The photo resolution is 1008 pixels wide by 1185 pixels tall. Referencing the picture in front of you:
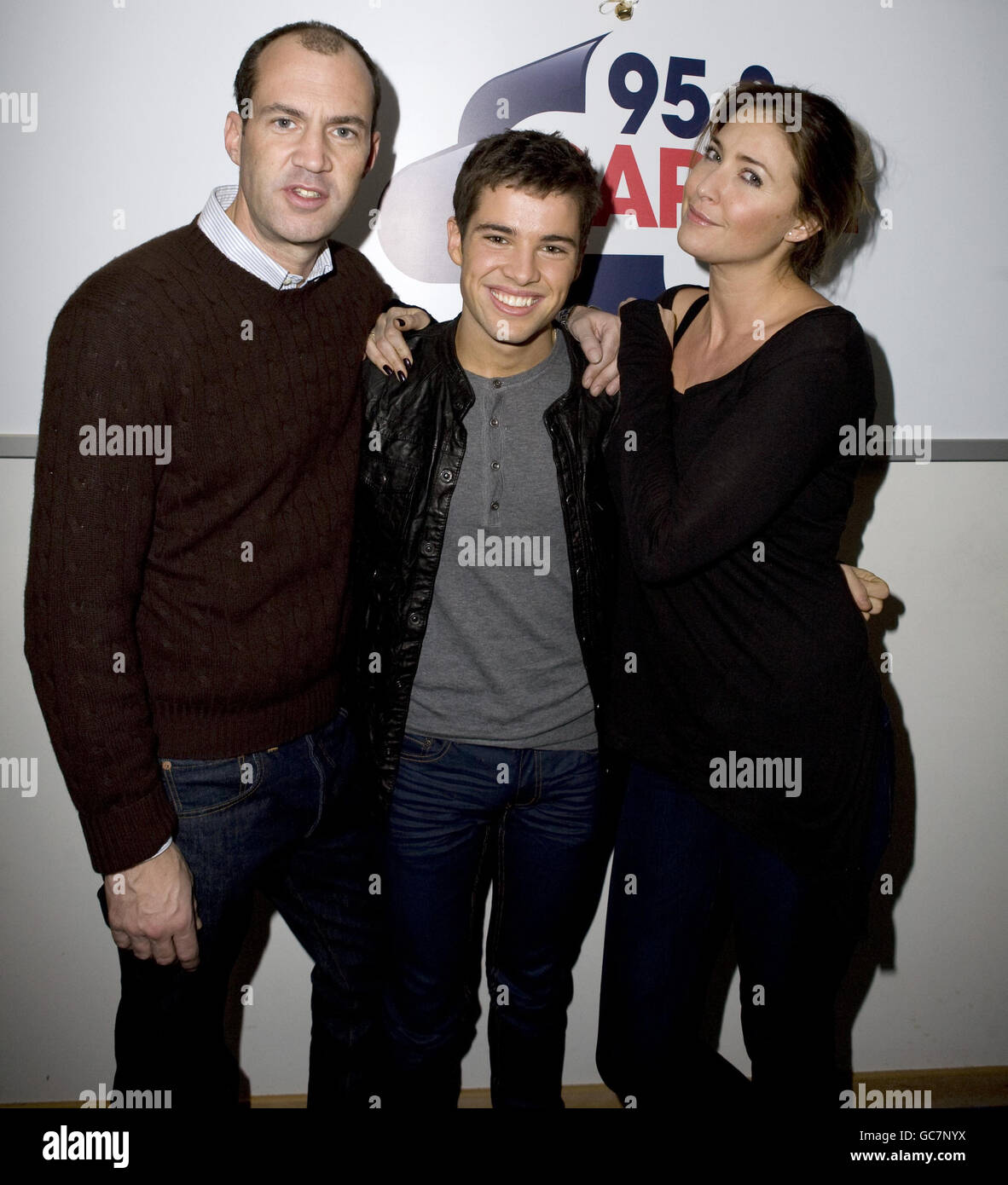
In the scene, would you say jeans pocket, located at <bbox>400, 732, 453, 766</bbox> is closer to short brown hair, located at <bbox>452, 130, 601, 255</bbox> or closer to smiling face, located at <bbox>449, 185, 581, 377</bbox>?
smiling face, located at <bbox>449, 185, 581, 377</bbox>

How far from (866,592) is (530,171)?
99 cm

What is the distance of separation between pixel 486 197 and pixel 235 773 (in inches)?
45.1

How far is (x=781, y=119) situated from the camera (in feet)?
5.08

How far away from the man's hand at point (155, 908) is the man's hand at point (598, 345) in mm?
1148

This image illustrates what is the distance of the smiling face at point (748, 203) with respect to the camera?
5.08 ft

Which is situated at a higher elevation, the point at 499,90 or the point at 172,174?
the point at 499,90

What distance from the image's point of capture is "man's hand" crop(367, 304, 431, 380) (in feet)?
5.50
